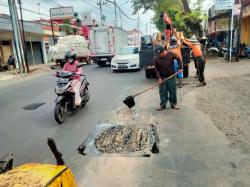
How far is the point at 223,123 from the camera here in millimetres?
5984

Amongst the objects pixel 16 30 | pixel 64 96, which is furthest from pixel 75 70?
pixel 16 30

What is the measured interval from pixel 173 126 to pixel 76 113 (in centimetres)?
295

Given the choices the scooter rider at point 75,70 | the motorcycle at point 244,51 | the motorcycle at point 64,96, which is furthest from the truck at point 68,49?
the motorcycle at point 64,96

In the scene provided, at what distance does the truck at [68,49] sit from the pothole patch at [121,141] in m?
19.4

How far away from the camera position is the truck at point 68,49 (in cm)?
2514

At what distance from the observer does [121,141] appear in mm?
5242

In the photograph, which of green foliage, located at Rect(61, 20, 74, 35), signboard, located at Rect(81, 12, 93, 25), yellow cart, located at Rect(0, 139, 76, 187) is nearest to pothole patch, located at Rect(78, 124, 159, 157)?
yellow cart, located at Rect(0, 139, 76, 187)

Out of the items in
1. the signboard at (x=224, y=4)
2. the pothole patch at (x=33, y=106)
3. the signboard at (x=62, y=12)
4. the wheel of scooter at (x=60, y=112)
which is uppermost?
the signboard at (x=62, y=12)

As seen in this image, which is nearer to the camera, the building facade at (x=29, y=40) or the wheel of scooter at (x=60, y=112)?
the wheel of scooter at (x=60, y=112)

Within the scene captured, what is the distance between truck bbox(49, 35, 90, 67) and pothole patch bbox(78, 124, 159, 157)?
19.4m

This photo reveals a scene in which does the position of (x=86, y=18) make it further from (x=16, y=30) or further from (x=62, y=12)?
(x=16, y=30)

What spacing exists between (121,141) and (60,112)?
224 centimetres

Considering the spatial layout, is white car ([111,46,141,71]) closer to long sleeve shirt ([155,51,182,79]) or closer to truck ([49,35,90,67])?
truck ([49,35,90,67])

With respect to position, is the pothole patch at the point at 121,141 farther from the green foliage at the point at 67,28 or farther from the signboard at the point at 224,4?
the green foliage at the point at 67,28
